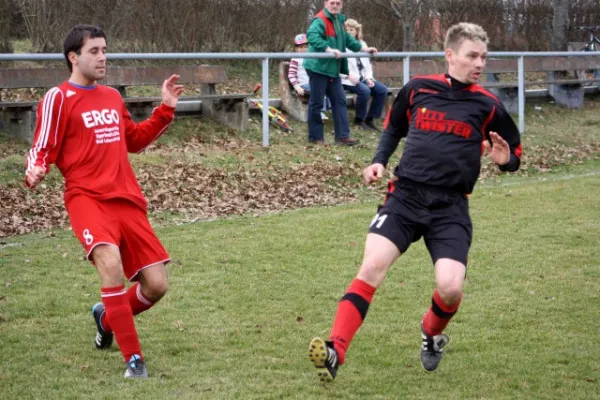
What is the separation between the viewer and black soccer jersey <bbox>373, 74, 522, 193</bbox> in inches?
223

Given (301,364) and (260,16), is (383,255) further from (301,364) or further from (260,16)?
(260,16)

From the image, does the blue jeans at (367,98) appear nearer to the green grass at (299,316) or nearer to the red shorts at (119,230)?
the green grass at (299,316)

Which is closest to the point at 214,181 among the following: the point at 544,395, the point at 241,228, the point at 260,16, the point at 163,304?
the point at 241,228

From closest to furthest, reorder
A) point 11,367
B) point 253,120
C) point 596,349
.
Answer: point 11,367 → point 596,349 → point 253,120

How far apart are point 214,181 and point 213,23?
26.6 ft

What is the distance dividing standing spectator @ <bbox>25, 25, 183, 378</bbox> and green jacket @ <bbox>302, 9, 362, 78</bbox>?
8.91 m

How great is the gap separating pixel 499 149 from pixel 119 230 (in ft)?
7.14

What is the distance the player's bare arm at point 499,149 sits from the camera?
222 inches

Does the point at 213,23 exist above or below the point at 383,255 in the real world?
above

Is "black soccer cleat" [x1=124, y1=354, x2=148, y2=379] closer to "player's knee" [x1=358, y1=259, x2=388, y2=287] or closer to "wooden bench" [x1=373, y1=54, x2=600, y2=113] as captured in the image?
"player's knee" [x1=358, y1=259, x2=388, y2=287]

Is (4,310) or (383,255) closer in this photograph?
(383,255)

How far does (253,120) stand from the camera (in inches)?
655

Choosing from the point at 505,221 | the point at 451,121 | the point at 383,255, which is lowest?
the point at 505,221

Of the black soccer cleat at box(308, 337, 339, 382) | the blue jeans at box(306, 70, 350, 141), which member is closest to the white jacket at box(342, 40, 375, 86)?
the blue jeans at box(306, 70, 350, 141)
